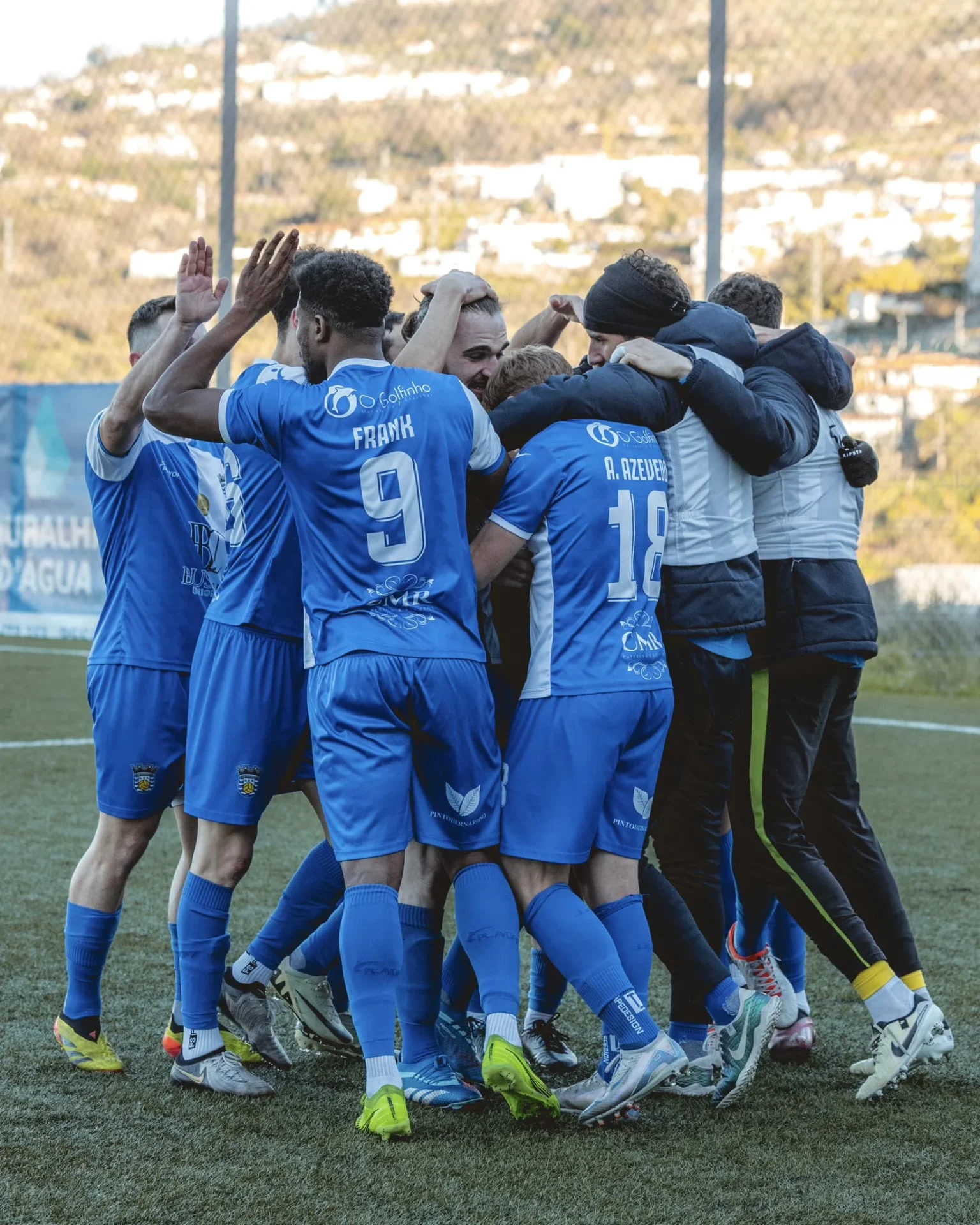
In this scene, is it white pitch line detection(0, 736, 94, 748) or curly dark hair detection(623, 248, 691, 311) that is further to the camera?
white pitch line detection(0, 736, 94, 748)

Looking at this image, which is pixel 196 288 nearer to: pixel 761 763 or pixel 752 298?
pixel 752 298

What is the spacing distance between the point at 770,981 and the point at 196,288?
2.17 metres

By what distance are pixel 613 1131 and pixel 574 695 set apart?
884 millimetres

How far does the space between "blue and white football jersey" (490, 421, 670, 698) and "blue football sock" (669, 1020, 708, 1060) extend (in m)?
0.81

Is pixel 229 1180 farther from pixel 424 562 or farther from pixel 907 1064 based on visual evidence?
pixel 907 1064

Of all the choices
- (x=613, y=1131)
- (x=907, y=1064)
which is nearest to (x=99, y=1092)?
(x=613, y=1131)

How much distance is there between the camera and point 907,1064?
332 cm

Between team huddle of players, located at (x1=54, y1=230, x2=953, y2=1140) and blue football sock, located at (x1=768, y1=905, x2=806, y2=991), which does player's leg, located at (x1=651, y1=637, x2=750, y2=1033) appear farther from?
blue football sock, located at (x1=768, y1=905, x2=806, y2=991)

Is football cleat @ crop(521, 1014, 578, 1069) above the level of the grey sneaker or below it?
below

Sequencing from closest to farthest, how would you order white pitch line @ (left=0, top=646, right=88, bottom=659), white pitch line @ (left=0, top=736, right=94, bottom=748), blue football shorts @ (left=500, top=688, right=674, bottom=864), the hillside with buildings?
1. blue football shorts @ (left=500, top=688, right=674, bottom=864)
2. white pitch line @ (left=0, top=736, right=94, bottom=748)
3. the hillside with buildings
4. white pitch line @ (left=0, top=646, right=88, bottom=659)

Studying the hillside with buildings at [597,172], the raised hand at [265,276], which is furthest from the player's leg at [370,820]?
the hillside with buildings at [597,172]

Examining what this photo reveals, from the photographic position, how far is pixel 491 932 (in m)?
3.12

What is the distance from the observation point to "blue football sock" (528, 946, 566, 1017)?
145 inches

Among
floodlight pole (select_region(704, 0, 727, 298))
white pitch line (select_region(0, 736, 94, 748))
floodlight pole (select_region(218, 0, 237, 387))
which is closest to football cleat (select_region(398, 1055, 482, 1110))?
white pitch line (select_region(0, 736, 94, 748))
